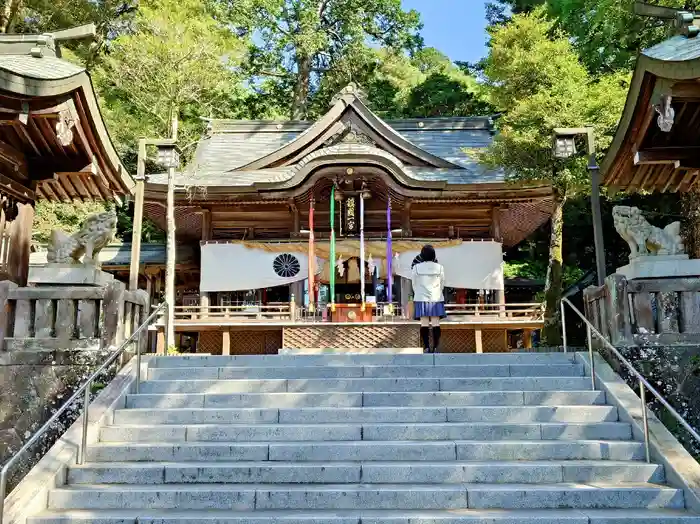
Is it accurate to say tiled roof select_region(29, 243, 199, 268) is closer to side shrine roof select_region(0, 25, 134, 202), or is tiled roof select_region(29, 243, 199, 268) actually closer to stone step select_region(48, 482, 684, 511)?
side shrine roof select_region(0, 25, 134, 202)

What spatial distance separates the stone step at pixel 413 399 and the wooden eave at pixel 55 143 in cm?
323

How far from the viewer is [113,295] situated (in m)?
6.28

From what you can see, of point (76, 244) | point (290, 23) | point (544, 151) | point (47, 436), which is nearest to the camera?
point (47, 436)

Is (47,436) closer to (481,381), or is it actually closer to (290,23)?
(481,381)

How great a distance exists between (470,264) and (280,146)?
715 cm

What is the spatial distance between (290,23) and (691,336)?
28.1m

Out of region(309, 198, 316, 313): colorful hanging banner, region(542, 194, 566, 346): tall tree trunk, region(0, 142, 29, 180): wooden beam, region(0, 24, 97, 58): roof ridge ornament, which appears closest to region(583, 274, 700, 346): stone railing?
region(0, 142, 29, 180): wooden beam

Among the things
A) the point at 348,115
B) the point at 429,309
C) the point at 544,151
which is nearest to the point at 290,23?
the point at 348,115

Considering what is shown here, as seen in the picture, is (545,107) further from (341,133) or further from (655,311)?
(655,311)

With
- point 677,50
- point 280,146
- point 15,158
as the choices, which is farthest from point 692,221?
point 280,146

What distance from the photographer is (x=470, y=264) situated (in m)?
14.8

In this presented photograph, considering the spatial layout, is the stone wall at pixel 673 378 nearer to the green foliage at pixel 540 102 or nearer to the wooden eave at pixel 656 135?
the wooden eave at pixel 656 135

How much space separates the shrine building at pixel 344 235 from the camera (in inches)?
531

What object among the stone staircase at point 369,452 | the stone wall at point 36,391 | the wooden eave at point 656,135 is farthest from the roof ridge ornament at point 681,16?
the stone wall at point 36,391
